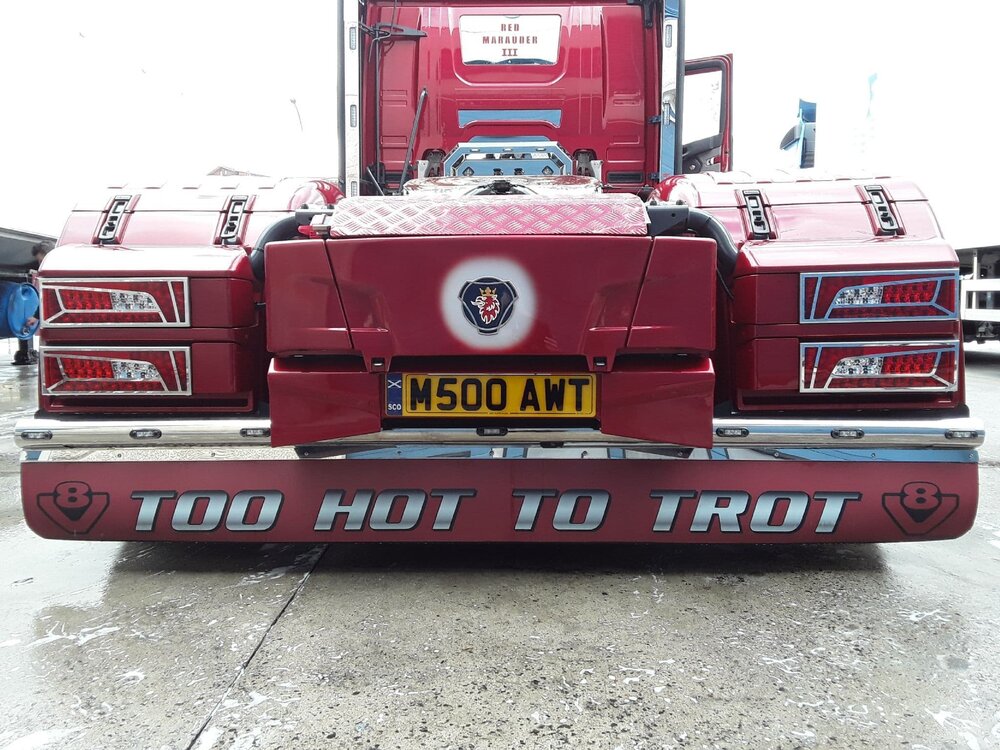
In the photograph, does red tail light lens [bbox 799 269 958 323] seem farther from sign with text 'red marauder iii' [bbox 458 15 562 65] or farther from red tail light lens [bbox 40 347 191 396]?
sign with text 'red marauder iii' [bbox 458 15 562 65]

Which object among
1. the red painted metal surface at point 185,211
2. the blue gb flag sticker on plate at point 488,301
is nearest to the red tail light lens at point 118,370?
the red painted metal surface at point 185,211

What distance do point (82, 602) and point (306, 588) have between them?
66cm

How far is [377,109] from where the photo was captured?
3969mm

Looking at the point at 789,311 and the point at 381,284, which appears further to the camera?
the point at 789,311

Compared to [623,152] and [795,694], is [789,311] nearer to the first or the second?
[795,694]

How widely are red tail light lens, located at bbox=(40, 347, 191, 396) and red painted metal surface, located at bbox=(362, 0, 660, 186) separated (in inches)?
81.8

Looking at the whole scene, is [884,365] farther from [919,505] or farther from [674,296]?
[674,296]

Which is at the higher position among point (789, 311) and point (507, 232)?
point (507, 232)

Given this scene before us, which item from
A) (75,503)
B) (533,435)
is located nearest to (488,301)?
(533,435)

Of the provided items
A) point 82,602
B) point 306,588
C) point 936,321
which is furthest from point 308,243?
point 936,321

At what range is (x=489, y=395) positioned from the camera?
2094mm

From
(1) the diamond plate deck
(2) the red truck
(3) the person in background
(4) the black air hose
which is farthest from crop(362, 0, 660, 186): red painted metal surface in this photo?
(3) the person in background

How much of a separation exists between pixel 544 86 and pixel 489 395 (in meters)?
2.45

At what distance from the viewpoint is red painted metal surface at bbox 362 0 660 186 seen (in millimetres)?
3916
